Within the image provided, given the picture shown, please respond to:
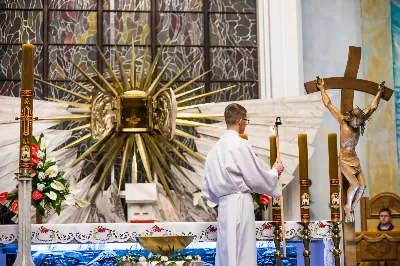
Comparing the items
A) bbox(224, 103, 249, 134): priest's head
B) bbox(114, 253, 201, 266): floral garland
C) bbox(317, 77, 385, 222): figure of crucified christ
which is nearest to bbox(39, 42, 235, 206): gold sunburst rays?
bbox(317, 77, 385, 222): figure of crucified christ

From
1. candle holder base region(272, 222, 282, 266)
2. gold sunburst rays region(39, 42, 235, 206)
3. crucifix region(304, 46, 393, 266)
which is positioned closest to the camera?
candle holder base region(272, 222, 282, 266)

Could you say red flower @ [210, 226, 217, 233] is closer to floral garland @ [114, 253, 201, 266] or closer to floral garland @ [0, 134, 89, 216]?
floral garland @ [114, 253, 201, 266]

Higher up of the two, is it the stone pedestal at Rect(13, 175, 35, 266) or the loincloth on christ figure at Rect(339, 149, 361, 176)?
the loincloth on christ figure at Rect(339, 149, 361, 176)

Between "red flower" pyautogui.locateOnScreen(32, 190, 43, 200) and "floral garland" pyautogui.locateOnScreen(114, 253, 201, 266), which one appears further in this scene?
"red flower" pyautogui.locateOnScreen(32, 190, 43, 200)

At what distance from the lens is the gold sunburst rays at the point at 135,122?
938cm

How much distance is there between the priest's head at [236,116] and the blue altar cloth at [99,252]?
50.1 inches

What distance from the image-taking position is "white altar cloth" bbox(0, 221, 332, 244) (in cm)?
702

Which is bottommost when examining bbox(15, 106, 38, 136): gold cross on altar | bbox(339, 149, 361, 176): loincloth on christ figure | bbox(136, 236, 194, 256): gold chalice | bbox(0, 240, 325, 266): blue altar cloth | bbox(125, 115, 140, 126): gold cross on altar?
bbox(0, 240, 325, 266): blue altar cloth

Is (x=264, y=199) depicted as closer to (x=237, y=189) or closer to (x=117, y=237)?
(x=237, y=189)

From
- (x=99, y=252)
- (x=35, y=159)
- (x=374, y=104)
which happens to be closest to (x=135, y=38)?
(x=374, y=104)

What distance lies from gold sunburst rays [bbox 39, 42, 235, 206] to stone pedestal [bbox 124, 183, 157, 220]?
1.06 m

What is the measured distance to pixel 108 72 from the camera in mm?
10109

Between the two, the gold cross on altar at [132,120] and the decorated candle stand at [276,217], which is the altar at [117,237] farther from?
the gold cross on altar at [132,120]

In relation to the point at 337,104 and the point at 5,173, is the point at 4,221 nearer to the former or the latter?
the point at 5,173
